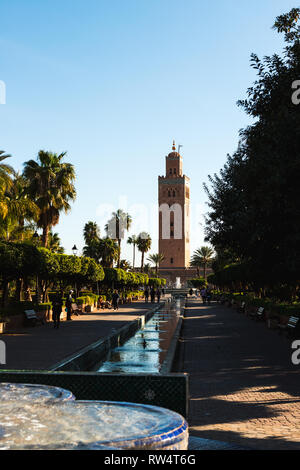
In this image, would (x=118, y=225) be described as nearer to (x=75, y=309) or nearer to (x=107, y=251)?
(x=107, y=251)

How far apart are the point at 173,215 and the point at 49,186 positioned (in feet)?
333

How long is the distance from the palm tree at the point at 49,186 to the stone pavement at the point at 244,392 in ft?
60.3

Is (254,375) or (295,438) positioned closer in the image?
(295,438)

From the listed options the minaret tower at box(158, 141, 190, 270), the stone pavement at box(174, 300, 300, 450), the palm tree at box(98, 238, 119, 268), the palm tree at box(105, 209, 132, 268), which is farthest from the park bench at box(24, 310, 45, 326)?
the minaret tower at box(158, 141, 190, 270)

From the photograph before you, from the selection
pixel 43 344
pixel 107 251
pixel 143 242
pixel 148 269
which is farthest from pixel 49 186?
pixel 148 269

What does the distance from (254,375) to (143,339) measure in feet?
25.2

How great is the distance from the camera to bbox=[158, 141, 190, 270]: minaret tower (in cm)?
12938

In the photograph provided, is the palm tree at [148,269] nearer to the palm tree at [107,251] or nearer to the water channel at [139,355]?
the palm tree at [107,251]

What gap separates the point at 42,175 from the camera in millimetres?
31766

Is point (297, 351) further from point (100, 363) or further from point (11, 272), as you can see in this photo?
point (11, 272)

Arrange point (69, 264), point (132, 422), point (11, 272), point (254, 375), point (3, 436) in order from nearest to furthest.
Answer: point (3, 436)
point (132, 422)
point (254, 375)
point (11, 272)
point (69, 264)

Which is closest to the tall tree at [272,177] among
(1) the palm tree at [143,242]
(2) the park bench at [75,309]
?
(2) the park bench at [75,309]

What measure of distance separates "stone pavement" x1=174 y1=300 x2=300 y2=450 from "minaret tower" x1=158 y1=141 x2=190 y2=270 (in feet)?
372
